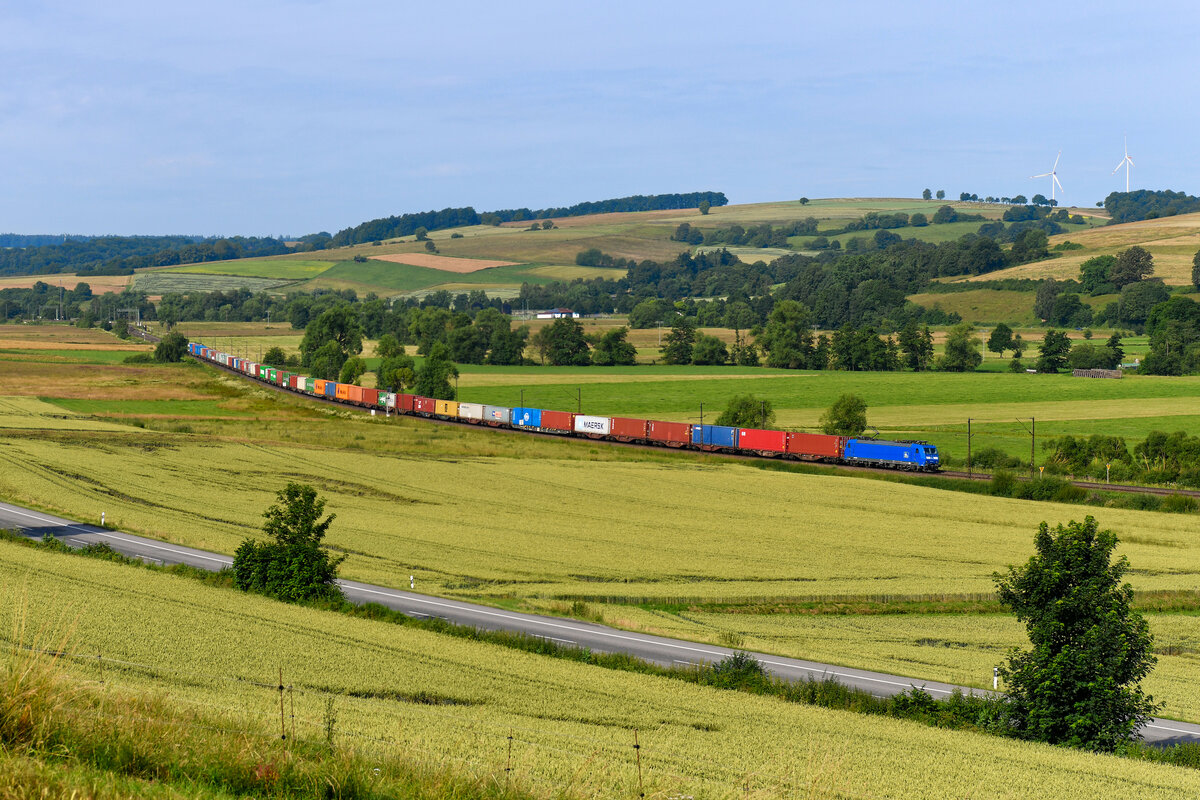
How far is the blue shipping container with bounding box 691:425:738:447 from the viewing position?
92.8 metres

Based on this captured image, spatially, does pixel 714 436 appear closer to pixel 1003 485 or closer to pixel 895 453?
pixel 895 453

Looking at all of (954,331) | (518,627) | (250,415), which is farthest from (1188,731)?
(954,331)

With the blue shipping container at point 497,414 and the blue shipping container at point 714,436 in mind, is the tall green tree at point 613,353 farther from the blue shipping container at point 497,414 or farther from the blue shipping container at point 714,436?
the blue shipping container at point 714,436

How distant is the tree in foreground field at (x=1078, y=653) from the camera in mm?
24938

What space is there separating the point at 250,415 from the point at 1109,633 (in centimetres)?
9971

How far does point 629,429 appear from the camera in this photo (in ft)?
325

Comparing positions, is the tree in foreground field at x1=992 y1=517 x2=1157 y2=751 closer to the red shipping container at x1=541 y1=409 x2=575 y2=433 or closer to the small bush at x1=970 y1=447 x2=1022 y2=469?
the small bush at x1=970 y1=447 x2=1022 y2=469

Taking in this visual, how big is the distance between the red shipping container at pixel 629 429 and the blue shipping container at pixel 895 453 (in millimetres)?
20520

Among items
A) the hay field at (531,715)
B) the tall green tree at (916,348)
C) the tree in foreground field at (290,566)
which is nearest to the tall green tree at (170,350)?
the tall green tree at (916,348)

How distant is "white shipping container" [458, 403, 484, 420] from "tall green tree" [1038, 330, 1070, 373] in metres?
95.1

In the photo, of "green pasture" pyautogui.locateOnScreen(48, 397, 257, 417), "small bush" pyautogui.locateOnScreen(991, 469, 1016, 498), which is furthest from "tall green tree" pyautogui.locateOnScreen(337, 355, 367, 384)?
"small bush" pyautogui.locateOnScreen(991, 469, 1016, 498)

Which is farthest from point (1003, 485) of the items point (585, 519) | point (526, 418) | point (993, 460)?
point (526, 418)

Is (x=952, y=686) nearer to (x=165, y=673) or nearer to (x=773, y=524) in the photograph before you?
(x=165, y=673)

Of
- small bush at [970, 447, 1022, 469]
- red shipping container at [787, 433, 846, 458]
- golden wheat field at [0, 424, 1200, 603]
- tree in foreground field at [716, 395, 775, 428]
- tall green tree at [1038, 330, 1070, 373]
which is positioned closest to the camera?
golden wheat field at [0, 424, 1200, 603]
